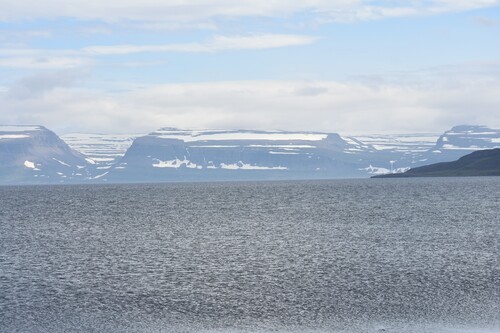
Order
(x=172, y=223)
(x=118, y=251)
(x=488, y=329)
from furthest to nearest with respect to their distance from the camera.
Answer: (x=172, y=223) → (x=118, y=251) → (x=488, y=329)

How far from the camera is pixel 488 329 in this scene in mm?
49500

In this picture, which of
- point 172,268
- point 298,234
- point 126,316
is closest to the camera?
point 126,316

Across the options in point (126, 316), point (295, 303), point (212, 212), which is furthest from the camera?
point (212, 212)

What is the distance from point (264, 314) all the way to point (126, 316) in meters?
8.87

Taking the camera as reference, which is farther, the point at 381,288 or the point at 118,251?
the point at 118,251

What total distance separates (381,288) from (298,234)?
5348 cm

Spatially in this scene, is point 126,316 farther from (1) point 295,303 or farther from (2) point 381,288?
(2) point 381,288

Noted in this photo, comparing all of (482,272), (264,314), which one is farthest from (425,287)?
(264,314)

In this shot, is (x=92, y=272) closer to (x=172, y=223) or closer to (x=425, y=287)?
(x=425, y=287)

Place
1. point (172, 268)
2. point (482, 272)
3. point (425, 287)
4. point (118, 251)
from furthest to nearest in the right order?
1. point (118, 251)
2. point (172, 268)
3. point (482, 272)
4. point (425, 287)

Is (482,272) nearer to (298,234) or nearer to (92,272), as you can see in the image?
(92,272)

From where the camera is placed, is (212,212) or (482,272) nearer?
(482,272)

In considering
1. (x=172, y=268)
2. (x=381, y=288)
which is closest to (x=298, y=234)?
(x=172, y=268)

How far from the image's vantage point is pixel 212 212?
185 meters
